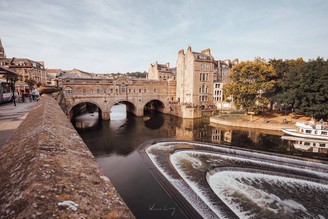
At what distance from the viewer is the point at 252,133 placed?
91.5ft

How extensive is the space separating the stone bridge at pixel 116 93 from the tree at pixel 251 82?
13.6 meters

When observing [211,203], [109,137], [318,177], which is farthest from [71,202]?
[109,137]

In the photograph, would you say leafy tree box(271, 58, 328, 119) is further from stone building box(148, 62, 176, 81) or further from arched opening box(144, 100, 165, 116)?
stone building box(148, 62, 176, 81)

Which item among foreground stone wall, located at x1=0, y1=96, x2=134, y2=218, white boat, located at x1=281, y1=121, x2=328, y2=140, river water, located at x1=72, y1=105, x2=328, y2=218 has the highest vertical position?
foreground stone wall, located at x1=0, y1=96, x2=134, y2=218

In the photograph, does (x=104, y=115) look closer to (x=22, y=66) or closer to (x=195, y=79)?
(x=195, y=79)

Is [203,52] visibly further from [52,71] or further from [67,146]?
[52,71]

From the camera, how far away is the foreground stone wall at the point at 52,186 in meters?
1.78

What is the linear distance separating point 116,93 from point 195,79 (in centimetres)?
1889

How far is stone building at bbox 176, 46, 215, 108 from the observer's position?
43281 mm

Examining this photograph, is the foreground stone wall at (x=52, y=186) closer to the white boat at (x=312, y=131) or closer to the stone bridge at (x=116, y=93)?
the stone bridge at (x=116, y=93)

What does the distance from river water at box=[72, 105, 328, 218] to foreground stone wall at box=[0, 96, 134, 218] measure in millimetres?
9199

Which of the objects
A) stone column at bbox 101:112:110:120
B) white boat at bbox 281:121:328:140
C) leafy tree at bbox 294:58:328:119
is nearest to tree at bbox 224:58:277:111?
leafy tree at bbox 294:58:328:119

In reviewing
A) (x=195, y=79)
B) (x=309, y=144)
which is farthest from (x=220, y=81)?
(x=309, y=144)

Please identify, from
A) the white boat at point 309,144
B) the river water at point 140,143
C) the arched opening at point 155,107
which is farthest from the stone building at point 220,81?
the white boat at point 309,144
